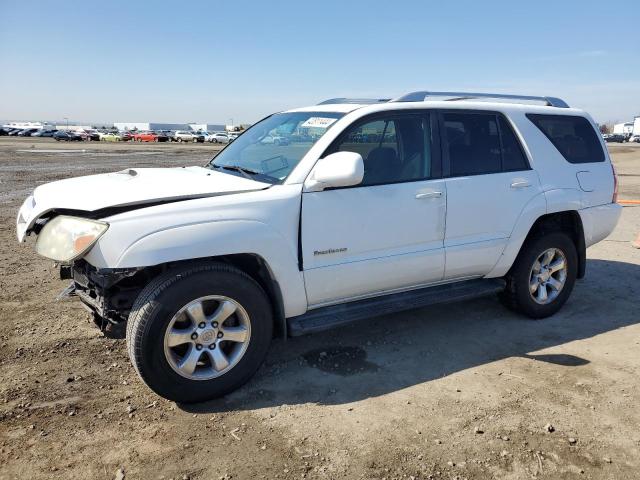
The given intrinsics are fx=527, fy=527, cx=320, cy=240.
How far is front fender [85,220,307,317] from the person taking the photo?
116 inches

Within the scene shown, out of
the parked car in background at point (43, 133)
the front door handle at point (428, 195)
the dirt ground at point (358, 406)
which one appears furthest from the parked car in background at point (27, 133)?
the front door handle at point (428, 195)

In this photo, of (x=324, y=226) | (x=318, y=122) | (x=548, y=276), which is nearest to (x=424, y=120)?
(x=318, y=122)

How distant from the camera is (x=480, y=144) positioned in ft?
14.0

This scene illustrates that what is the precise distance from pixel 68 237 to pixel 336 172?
1646 millimetres

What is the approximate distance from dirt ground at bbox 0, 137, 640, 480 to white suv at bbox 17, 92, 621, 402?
1.04 ft

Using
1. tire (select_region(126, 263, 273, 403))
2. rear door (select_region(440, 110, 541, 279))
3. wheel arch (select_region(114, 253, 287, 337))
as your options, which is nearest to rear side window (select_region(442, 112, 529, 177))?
rear door (select_region(440, 110, 541, 279))

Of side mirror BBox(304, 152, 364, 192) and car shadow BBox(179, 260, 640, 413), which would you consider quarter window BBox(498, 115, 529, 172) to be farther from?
side mirror BBox(304, 152, 364, 192)

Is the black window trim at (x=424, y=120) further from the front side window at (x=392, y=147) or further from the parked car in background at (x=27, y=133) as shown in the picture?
the parked car in background at (x=27, y=133)

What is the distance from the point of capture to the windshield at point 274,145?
3.71 meters

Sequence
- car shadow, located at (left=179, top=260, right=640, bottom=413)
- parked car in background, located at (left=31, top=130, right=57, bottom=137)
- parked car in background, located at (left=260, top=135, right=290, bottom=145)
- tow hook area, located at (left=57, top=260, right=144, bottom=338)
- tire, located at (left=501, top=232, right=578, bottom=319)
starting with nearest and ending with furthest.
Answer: tow hook area, located at (left=57, top=260, right=144, bottom=338)
car shadow, located at (left=179, top=260, right=640, bottom=413)
parked car in background, located at (left=260, top=135, right=290, bottom=145)
tire, located at (left=501, top=232, right=578, bottom=319)
parked car in background, located at (left=31, top=130, right=57, bottom=137)

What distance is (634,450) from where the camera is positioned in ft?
9.45

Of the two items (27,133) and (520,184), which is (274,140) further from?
(27,133)

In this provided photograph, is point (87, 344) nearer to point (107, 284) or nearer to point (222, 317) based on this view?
point (107, 284)

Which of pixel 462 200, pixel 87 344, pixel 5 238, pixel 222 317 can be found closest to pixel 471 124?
pixel 462 200
